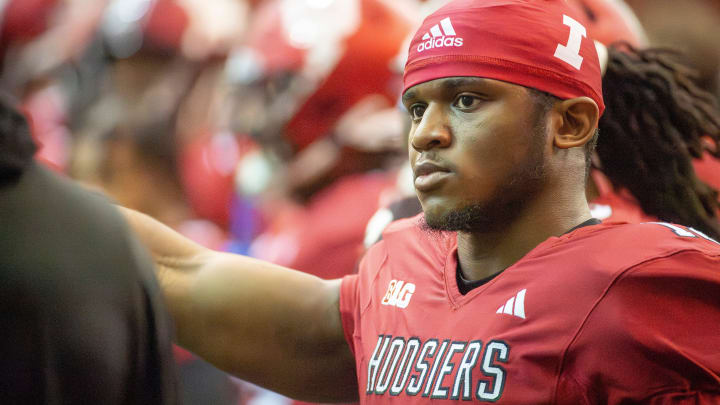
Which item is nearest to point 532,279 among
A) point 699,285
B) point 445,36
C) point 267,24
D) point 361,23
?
point 699,285

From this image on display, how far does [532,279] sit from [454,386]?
248 mm

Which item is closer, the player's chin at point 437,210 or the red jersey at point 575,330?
the red jersey at point 575,330

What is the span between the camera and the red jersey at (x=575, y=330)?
1.88 meters

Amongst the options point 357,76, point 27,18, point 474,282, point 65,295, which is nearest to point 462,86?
point 474,282

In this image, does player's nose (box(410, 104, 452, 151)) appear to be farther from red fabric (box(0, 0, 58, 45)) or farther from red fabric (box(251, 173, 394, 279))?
red fabric (box(0, 0, 58, 45))

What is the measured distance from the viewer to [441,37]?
2.23 metres

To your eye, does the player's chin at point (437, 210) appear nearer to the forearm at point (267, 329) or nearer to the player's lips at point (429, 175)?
the player's lips at point (429, 175)

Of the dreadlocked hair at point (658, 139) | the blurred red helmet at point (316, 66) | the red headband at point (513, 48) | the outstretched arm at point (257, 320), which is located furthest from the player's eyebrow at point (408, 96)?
the blurred red helmet at point (316, 66)

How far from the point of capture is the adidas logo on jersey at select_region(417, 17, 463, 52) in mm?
2207

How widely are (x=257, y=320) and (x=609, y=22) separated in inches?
61.8

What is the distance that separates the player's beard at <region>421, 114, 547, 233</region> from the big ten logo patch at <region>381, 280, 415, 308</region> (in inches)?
7.1

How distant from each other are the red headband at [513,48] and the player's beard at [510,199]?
10 centimetres

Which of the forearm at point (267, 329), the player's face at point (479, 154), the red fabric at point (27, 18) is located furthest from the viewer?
the red fabric at point (27, 18)

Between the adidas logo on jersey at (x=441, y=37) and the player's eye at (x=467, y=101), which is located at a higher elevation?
the adidas logo on jersey at (x=441, y=37)
